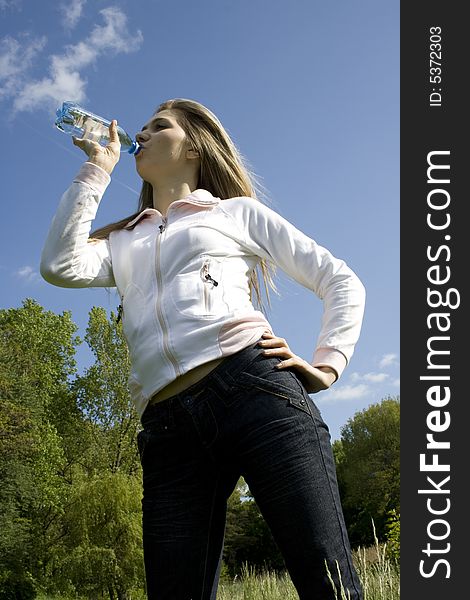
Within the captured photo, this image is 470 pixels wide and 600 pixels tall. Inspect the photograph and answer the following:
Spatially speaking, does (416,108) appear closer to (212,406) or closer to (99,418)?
(212,406)

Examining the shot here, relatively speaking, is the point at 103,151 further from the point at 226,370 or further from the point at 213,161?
the point at 226,370

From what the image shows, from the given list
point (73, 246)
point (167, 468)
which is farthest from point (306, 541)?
Result: point (73, 246)

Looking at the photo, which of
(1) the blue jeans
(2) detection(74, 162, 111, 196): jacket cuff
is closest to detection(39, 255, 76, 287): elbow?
(2) detection(74, 162, 111, 196): jacket cuff

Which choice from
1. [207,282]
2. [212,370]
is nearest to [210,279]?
[207,282]

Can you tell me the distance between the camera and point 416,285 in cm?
242

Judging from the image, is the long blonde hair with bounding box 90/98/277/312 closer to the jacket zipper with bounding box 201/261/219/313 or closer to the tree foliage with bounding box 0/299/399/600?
the jacket zipper with bounding box 201/261/219/313

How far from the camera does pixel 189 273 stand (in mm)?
2139

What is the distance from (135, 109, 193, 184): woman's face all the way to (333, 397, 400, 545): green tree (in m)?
33.3

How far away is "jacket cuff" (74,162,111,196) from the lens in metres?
2.31

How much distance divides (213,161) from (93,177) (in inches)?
21.3

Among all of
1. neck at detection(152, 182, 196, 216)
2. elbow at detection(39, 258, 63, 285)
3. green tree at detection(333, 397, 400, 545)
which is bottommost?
elbow at detection(39, 258, 63, 285)

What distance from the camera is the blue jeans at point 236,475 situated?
182 cm

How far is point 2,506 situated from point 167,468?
82.1 feet

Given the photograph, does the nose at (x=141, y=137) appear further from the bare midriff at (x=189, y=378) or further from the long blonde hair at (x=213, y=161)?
the bare midriff at (x=189, y=378)
